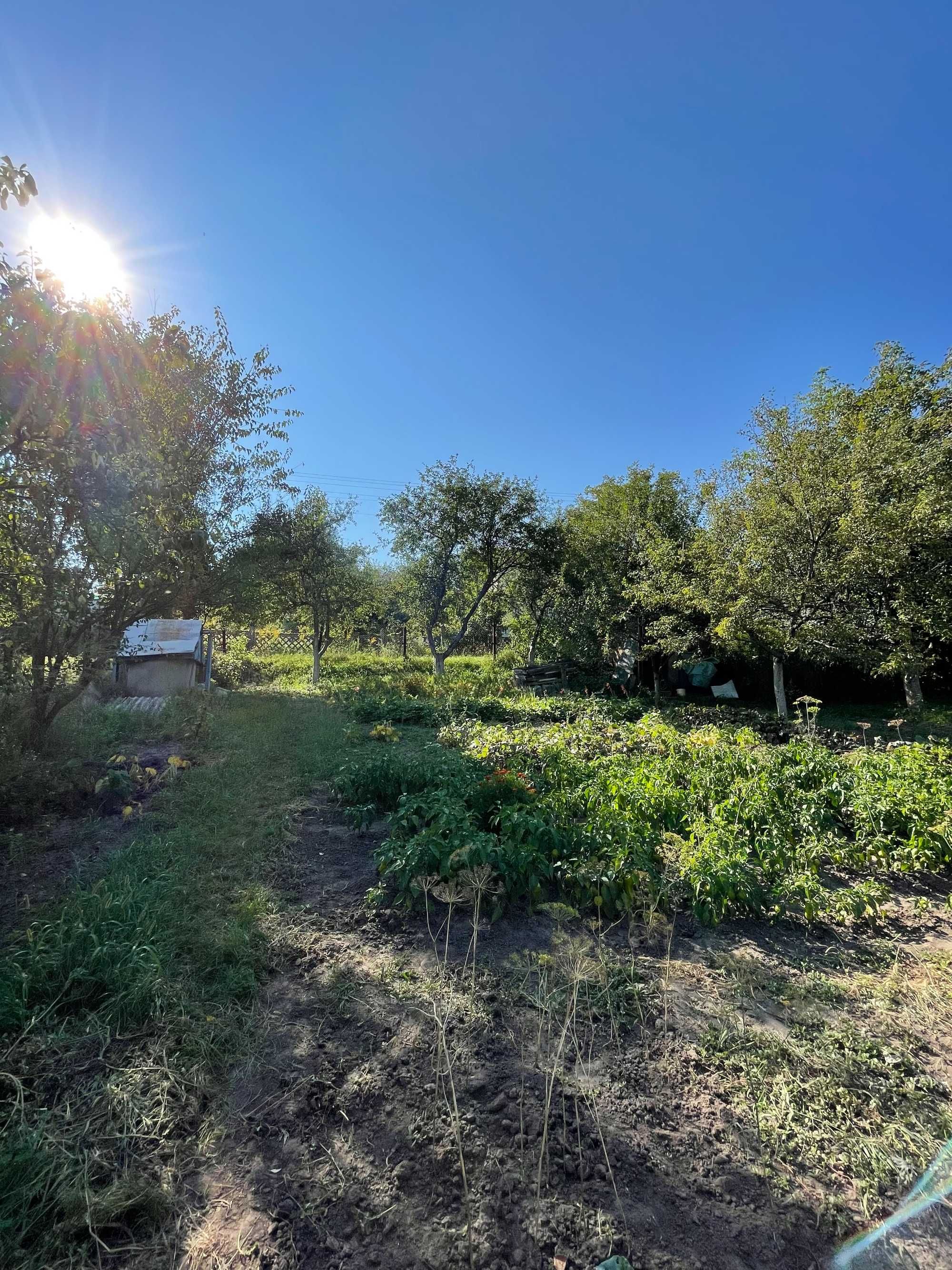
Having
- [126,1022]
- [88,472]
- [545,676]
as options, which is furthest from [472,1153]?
[545,676]

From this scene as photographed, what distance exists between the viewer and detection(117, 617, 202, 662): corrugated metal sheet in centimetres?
1285

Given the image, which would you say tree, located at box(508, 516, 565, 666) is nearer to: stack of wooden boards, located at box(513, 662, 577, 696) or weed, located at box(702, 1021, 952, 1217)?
stack of wooden boards, located at box(513, 662, 577, 696)

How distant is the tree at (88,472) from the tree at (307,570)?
510 centimetres

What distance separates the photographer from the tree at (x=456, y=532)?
15.8 metres

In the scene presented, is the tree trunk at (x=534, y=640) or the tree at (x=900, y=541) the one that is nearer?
the tree at (x=900, y=541)

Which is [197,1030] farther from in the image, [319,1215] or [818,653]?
[818,653]

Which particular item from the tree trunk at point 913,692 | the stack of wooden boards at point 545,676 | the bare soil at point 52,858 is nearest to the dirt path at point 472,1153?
the bare soil at point 52,858

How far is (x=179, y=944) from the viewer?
2697 mm

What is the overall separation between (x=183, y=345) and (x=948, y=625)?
11.9 metres

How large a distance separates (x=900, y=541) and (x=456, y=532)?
10.6 m

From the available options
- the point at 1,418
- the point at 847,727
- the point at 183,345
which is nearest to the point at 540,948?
the point at 1,418

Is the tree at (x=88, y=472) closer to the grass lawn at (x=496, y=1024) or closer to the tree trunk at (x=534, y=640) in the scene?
the grass lawn at (x=496, y=1024)

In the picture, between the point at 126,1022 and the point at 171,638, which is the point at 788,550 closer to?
the point at 126,1022

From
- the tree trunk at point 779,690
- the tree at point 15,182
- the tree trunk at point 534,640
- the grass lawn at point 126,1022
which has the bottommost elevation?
the grass lawn at point 126,1022
